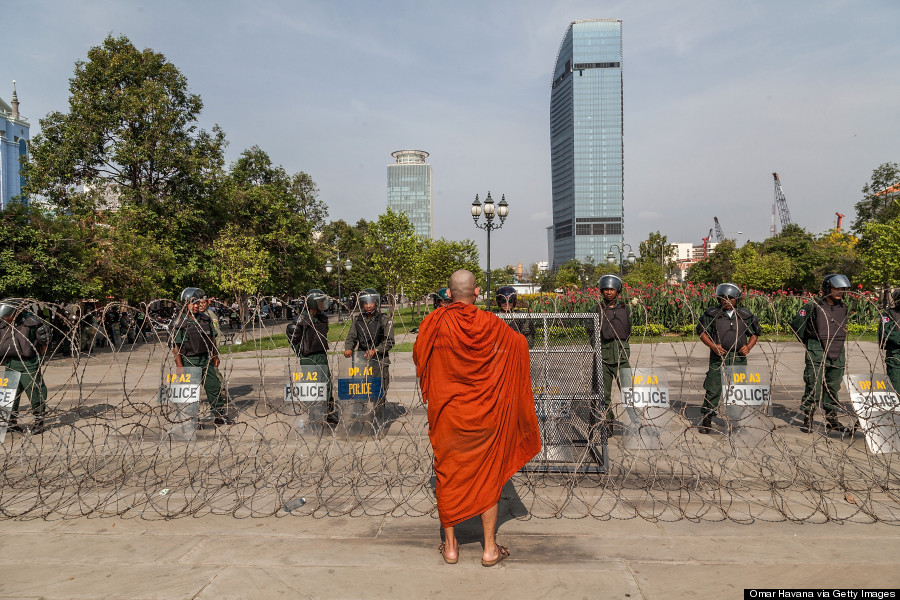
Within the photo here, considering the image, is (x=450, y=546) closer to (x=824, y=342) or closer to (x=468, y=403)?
(x=468, y=403)

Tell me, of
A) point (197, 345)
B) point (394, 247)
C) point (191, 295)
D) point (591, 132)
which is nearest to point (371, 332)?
point (197, 345)

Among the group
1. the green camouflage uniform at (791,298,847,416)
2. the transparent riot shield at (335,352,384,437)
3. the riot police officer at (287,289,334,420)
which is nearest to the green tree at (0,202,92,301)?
the riot police officer at (287,289,334,420)

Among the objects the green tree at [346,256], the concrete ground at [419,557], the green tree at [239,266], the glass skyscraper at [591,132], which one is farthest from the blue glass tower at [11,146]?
the glass skyscraper at [591,132]

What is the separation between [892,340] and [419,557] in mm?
6660

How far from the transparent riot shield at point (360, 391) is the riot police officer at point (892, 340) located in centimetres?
638

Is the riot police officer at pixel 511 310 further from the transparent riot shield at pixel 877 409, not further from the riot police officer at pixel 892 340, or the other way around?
the riot police officer at pixel 892 340

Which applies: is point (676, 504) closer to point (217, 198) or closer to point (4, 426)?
point (4, 426)

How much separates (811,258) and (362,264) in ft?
150

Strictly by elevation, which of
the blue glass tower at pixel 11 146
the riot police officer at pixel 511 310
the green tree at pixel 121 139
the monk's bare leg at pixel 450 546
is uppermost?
the blue glass tower at pixel 11 146

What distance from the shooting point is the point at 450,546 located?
3482mm

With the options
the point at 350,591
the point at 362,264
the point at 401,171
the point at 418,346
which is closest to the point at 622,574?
the point at 350,591

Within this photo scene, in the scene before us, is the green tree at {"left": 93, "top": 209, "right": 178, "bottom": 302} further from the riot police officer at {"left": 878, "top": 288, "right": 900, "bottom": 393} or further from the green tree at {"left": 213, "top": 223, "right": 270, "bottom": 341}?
the riot police officer at {"left": 878, "top": 288, "right": 900, "bottom": 393}

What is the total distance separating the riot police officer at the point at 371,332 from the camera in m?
6.91

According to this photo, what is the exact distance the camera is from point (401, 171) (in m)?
173
